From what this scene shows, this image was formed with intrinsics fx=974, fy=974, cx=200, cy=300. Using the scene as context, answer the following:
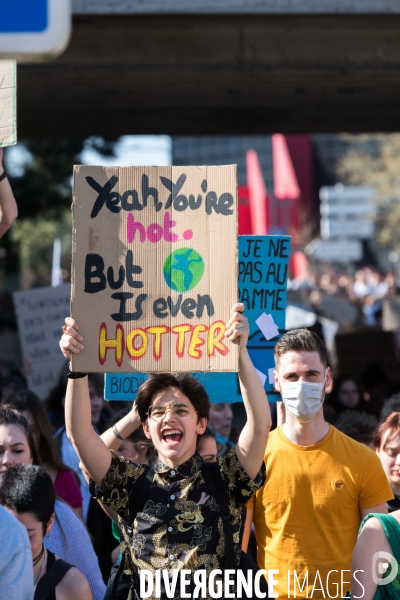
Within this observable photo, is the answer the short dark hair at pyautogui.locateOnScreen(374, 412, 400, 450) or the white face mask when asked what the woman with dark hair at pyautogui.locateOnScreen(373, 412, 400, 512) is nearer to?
the short dark hair at pyautogui.locateOnScreen(374, 412, 400, 450)

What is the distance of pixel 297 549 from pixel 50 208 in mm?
22023

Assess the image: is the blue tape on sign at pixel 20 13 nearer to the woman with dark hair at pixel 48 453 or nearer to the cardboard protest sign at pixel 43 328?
the woman with dark hair at pixel 48 453

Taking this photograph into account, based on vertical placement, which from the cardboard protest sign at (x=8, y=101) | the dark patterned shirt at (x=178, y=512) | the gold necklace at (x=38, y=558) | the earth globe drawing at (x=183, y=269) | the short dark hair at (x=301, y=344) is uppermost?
the cardboard protest sign at (x=8, y=101)

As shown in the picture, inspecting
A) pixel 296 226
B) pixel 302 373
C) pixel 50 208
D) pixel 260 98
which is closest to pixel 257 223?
pixel 296 226

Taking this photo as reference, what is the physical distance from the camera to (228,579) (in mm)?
3410

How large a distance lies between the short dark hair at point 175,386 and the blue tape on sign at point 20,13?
1934 mm

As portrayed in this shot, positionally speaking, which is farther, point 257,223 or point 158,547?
point 257,223

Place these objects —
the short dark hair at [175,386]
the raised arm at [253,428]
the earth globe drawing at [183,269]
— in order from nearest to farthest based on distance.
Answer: the raised arm at [253,428]
the short dark hair at [175,386]
the earth globe drawing at [183,269]

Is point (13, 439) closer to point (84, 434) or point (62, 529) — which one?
point (62, 529)

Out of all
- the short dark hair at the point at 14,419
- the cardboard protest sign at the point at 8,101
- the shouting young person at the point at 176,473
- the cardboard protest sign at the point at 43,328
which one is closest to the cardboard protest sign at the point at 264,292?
the short dark hair at the point at 14,419

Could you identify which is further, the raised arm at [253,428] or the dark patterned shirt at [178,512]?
the raised arm at [253,428]

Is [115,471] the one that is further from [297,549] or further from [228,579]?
[297,549]

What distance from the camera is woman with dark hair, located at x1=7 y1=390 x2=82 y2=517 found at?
16.8ft

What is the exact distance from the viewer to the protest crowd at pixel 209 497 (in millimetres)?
3451
